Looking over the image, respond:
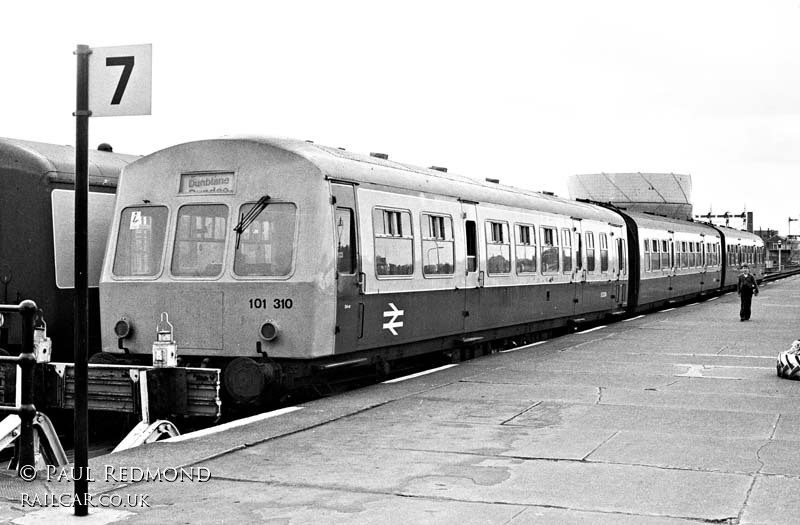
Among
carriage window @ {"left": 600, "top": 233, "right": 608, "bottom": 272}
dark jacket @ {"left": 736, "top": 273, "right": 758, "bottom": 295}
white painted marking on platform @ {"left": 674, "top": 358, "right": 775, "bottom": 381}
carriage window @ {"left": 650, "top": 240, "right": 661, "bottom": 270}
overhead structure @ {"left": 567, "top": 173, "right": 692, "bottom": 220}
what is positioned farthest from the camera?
overhead structure @ {"left": 567, "top": 173, "right": 692, "bottom": 220}

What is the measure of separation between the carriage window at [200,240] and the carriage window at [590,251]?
511 inches

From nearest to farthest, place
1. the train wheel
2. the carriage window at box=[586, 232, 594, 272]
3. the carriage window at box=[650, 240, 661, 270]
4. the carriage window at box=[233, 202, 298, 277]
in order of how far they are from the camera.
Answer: the carriage window at box=[233, 202, 298, 277] → the train wheel → the carriage window at box=[586, 232, 594, 272] → the carriage window at box=[650, 240, 661, 270]

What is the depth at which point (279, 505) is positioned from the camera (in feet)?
21.6

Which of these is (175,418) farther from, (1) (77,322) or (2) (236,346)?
(1) (77,322)

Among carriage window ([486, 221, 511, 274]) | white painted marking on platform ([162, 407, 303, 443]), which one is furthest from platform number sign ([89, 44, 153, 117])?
carriage window ([486, 221, 511, 274])

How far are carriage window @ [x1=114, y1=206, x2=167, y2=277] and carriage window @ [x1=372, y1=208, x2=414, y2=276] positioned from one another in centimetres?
254

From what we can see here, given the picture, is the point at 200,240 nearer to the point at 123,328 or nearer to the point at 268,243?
the point at 268,243

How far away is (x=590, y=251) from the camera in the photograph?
23.4 m

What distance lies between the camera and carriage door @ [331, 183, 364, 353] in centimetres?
1152

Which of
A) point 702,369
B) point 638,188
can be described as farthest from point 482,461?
point 638,188

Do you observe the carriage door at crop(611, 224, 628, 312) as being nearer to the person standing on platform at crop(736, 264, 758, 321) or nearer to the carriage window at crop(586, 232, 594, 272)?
the carriage window at crop(586, 232, 594, 272)

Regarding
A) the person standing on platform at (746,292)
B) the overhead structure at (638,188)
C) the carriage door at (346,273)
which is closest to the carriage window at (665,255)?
the person standing on platform at (746,292)

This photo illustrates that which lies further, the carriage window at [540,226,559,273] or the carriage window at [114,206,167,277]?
the carriage window at [540,226,559,273]

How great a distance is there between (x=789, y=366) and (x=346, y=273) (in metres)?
5.99
